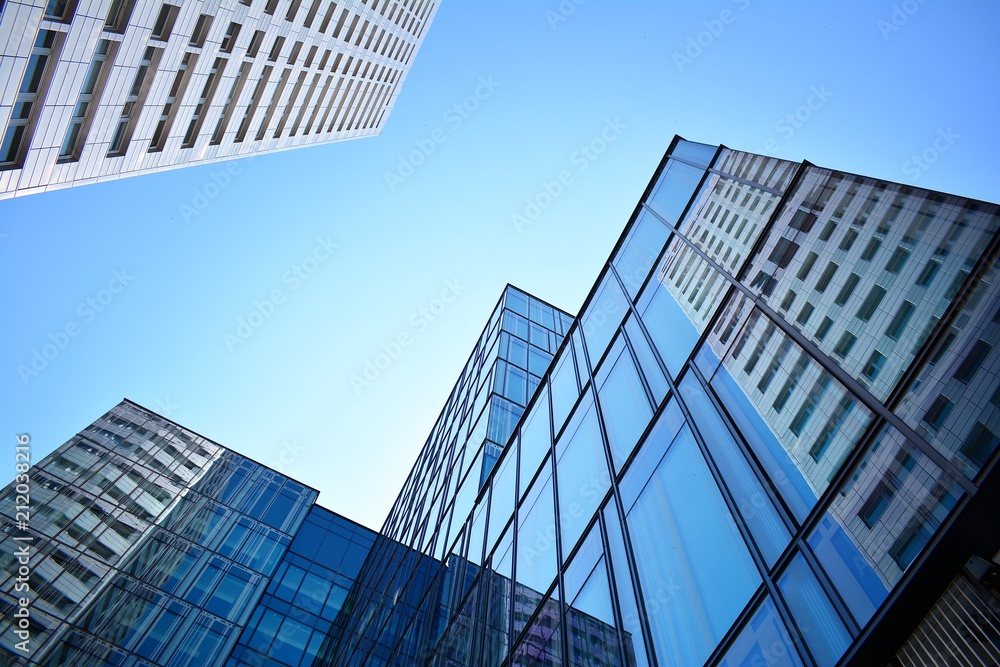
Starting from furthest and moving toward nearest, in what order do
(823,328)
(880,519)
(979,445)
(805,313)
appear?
1. (805,313)
2. (823,328)
3. (880,519)
4. (979,445)

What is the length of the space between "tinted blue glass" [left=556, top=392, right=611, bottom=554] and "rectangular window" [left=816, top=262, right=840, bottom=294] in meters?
5.45

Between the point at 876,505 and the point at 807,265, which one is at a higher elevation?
the point at 807,265

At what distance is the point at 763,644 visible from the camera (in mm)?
6090

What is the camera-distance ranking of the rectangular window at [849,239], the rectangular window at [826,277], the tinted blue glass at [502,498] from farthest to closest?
the tinted blue glass at [502,498] → the rectangular window at [826,277] → the rectangular window at [849,239]

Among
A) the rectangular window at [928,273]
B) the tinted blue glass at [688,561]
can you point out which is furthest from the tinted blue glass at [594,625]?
the rectangular window at [928,273]

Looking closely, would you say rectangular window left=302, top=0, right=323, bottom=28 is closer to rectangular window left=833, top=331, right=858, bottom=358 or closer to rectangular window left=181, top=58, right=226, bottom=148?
rectangular window left=181, top=58, right=226, bottom=148

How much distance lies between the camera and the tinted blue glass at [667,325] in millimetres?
11609

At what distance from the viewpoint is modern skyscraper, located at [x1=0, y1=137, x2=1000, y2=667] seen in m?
5.17

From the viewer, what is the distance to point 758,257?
1027 cm

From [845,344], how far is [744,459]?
190 centimetres

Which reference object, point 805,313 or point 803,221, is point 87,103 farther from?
point 805,313

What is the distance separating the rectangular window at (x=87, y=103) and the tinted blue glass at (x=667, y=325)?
18650mm

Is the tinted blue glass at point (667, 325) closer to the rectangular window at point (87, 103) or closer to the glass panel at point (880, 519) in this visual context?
the glass panel at point (880, 519)

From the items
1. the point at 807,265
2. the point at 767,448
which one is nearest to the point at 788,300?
the point at 807,265
